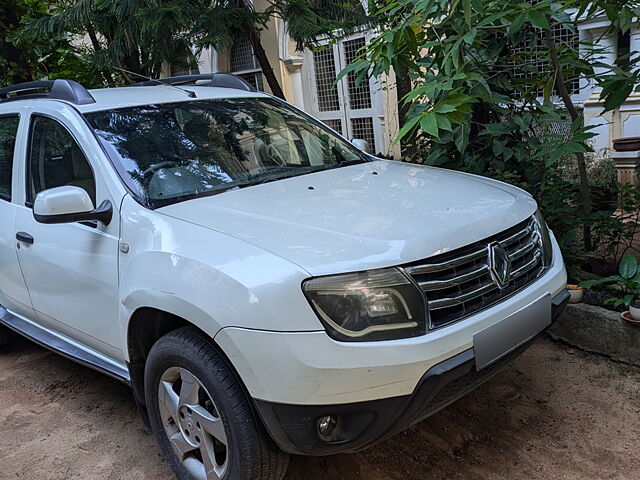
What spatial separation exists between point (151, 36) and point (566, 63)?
134 inches

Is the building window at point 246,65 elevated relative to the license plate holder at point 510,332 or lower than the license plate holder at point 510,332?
elevated

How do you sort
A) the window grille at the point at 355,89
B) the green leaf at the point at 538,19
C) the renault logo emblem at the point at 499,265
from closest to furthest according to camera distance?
1. the renault logo emblem at the point at 499,265
2. the green leaf at the point at 538,19
3. the window grille at the point at 355,89

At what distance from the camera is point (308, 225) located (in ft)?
7.64

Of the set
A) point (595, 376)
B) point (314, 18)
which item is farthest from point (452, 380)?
point (314, 18)

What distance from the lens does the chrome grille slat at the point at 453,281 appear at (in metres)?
2.16

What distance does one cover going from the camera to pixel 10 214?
346 centimetres

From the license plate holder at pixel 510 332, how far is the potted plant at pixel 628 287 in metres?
1.02

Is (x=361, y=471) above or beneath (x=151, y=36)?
beneath

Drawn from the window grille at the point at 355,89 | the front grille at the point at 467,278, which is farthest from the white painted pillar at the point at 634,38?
the front grille at the point at 467,278

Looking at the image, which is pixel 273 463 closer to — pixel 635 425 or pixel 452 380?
pixel 452 380

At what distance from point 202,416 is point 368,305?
819mm

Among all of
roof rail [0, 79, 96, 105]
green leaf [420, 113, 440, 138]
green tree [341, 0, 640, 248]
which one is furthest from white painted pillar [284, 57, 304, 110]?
green leaf [420, 113, 440, 138]

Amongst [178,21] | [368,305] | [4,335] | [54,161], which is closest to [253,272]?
[368,305]

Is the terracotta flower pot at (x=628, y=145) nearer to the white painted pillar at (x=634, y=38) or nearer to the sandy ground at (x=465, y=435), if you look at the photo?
the white painted pillar at (x=634, y=38)
